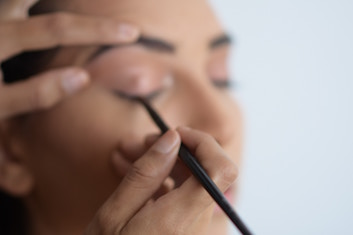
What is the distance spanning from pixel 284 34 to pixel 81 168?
0.50m

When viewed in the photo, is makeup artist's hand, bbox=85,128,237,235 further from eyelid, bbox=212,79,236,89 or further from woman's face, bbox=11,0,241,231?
eyelid, bbox=212,79,236,89

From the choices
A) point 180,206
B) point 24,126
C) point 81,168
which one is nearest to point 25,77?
point 24,126

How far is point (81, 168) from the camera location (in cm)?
94

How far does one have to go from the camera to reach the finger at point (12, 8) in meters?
0.91

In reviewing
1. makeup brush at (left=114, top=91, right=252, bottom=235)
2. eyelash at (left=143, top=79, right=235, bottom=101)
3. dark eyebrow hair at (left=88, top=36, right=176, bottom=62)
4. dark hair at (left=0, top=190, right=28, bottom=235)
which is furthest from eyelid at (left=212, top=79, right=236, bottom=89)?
dark hair at (left=0, top=190, right=28, bottom=235)

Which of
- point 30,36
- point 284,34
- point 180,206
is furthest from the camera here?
point 284,34

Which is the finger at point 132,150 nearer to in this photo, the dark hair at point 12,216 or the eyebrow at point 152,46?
the eyebrow at point 152,46

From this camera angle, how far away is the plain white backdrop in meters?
0.92

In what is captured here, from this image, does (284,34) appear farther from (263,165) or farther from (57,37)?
(57,37)

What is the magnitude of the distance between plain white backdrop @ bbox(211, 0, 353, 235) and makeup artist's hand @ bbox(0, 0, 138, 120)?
0.27 metres

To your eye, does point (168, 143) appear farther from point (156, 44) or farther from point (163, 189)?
point (156, 44)

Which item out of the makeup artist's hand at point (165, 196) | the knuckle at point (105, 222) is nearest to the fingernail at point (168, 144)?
the makeup artist's hand at point (165, 196)

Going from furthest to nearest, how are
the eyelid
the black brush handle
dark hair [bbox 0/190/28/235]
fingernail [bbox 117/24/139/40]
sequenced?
dark hair [bbox 0/190/28/235] < the eyelid < fingernail [bbox 117/24/139/40] < the black brush handle

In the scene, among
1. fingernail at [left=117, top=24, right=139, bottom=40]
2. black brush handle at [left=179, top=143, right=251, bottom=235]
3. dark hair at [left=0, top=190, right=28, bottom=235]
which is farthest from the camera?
dark hair at [left=0, top=190, right=28, bottom=235]
